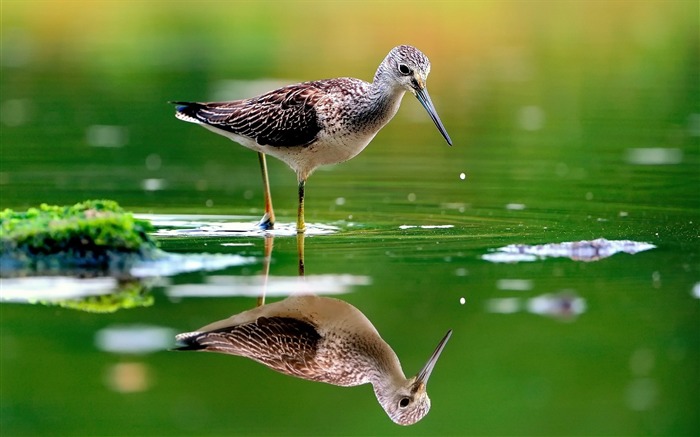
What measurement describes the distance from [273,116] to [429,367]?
508cm

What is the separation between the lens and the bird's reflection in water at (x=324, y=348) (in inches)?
294

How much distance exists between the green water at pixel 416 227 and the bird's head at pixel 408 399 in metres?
0.07

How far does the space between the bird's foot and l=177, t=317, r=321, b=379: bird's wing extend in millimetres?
3634

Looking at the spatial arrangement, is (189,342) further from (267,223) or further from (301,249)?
(267,223)

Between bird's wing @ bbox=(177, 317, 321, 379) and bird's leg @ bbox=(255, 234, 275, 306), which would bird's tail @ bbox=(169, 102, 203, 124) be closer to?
bird's leg @ bbox=(255, 234, 275, 306)

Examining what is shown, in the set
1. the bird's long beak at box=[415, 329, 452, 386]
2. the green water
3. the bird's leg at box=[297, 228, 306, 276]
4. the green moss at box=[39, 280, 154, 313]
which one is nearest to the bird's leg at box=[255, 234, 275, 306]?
the green water

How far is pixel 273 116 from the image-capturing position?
40.3 feet

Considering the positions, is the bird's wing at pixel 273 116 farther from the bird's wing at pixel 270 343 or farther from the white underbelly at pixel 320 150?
the bird's wing at pixel 270 343

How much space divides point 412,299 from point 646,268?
6.33ft

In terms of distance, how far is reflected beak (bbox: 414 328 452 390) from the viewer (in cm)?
746

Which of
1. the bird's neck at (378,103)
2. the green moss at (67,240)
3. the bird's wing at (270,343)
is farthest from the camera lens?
the bird's neck at (378,103)

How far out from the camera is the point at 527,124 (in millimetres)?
19422

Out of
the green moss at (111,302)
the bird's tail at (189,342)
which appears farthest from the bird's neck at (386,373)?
the green moss at (111,302)

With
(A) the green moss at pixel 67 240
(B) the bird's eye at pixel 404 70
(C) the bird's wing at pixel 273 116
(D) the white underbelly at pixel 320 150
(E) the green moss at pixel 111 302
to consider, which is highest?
(B) the bird's eye at pixel 404 70
